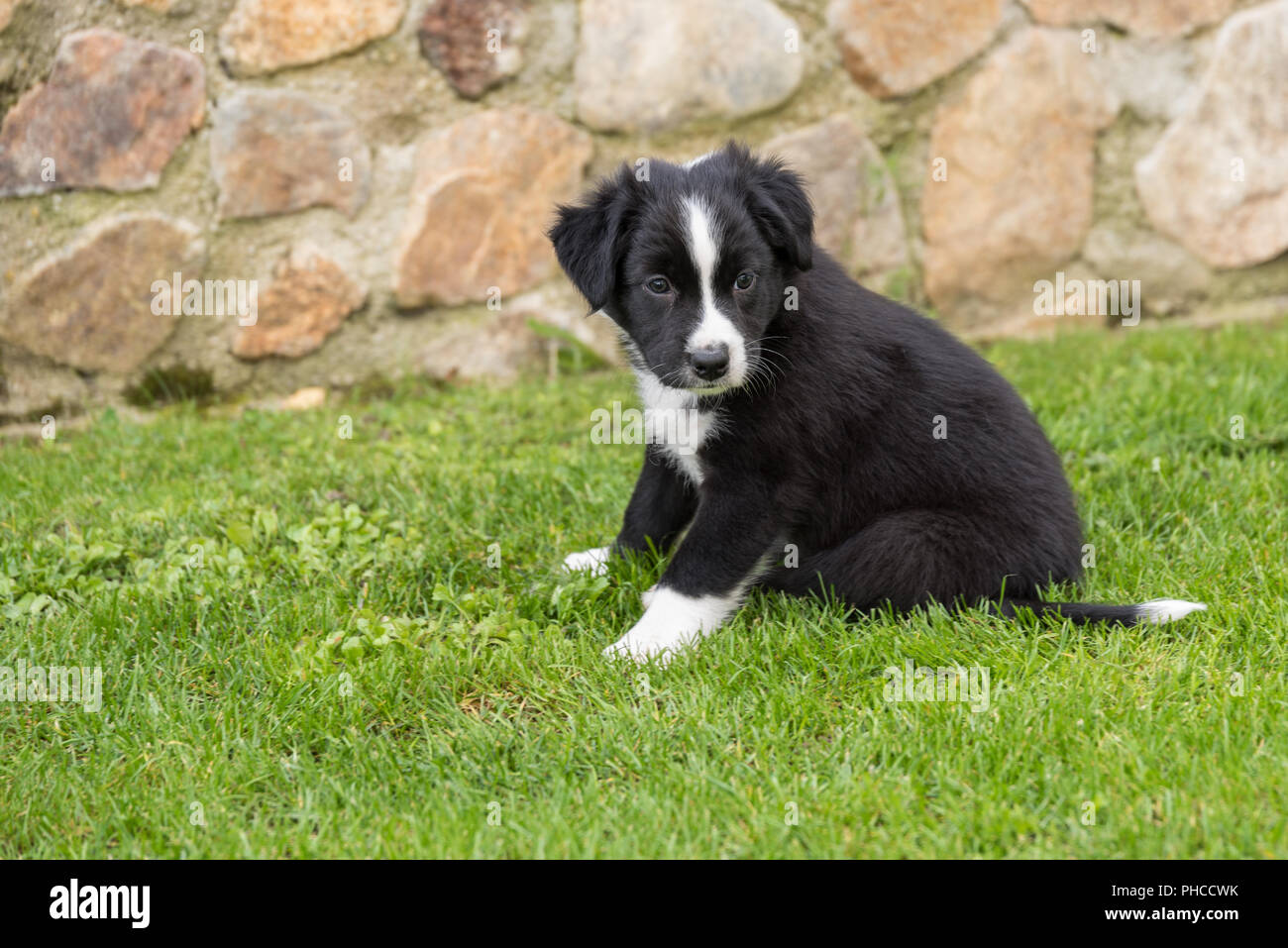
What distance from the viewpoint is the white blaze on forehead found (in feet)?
7.86

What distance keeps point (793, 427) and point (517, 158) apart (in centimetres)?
239

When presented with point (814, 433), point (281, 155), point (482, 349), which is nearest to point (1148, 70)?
point (482, 349)

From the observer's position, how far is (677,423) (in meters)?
2.65

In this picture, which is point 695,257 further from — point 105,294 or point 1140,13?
point 1140,13

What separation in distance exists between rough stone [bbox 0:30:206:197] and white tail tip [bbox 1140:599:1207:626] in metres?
3.60

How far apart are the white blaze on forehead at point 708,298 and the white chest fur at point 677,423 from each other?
0.18m

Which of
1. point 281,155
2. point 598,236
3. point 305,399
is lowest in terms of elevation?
point 305,399

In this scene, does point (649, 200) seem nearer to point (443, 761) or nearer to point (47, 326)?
point (443, 761)

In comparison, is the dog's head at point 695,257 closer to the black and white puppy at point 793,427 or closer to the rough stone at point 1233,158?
the black and white puppy at point 793,427

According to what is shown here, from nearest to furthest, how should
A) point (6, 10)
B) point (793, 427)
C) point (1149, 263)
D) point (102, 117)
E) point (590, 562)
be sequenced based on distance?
point (793, 427) → point (590, 562) → point (6, 10) → point (102, 117) → point (1149, 263)

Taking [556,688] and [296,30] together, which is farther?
[296,30]

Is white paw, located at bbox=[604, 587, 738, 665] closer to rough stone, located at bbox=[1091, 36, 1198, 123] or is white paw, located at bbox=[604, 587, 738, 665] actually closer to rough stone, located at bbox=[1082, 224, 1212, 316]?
rough stone, located at bbox=[1082, 224, 1212, 316]

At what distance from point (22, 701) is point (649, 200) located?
170 cm
